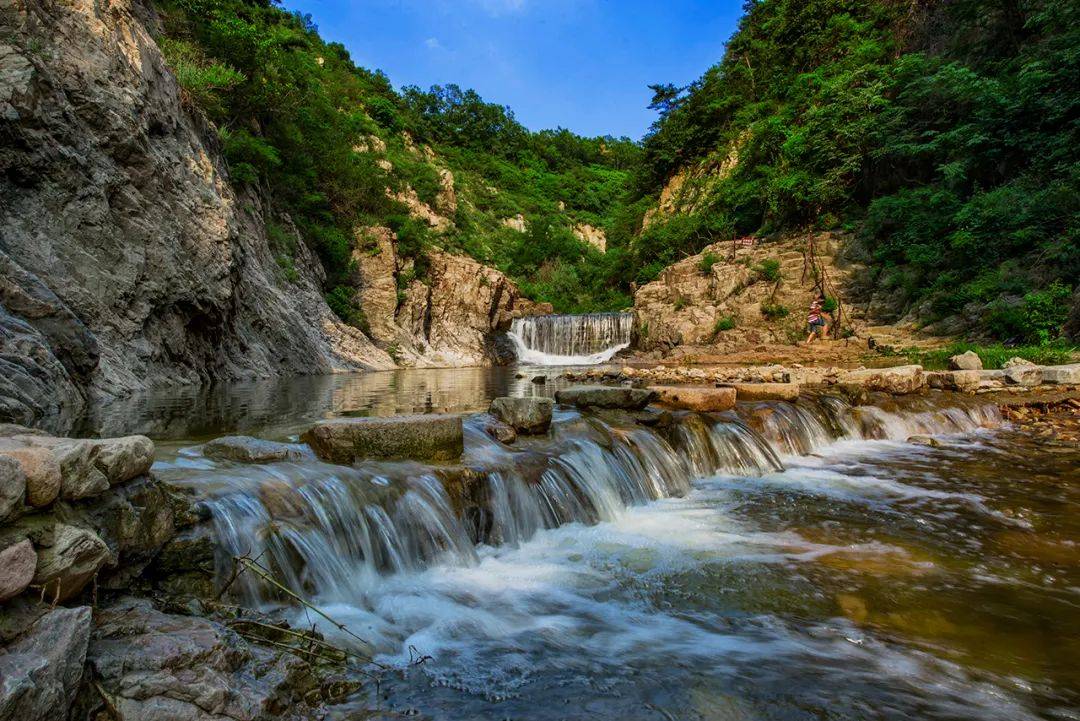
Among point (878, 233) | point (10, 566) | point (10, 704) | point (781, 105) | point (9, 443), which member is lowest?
point (10, 704)

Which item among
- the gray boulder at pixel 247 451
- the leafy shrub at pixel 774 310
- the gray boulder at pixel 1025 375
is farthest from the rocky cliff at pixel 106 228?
the leafy shrub at pixel 774 310

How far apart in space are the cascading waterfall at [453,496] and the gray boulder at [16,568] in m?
1.30

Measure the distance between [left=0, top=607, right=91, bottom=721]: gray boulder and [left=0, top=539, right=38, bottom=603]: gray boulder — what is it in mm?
126

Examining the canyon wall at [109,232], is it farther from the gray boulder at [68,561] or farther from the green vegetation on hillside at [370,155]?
the gray boulder at [68,561]

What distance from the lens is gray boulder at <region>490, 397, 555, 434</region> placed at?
6297 millimetres

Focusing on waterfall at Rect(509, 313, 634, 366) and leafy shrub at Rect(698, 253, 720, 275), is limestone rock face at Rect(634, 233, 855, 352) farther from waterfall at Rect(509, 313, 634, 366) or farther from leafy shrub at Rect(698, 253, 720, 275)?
waterfall at Rect(509, 313, 634, 366)

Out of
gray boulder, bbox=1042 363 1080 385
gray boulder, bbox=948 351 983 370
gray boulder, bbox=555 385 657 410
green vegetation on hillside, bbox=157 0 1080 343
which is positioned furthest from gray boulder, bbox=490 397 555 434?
green vegetation on hillside, bbox=157 0 1080 343

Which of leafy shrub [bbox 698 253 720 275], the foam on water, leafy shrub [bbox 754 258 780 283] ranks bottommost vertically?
the foam on water

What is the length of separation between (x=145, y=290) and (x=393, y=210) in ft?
72.0

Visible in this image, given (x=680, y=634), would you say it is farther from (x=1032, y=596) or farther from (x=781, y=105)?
(x=781, y=105)

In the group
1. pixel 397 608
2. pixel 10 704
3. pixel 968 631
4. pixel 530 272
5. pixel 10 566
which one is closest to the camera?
pixel 10 704

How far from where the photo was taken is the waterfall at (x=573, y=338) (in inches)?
1093

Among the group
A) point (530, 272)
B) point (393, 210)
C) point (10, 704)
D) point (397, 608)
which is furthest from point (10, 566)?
point (530, 272)

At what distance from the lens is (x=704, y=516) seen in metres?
5.22
